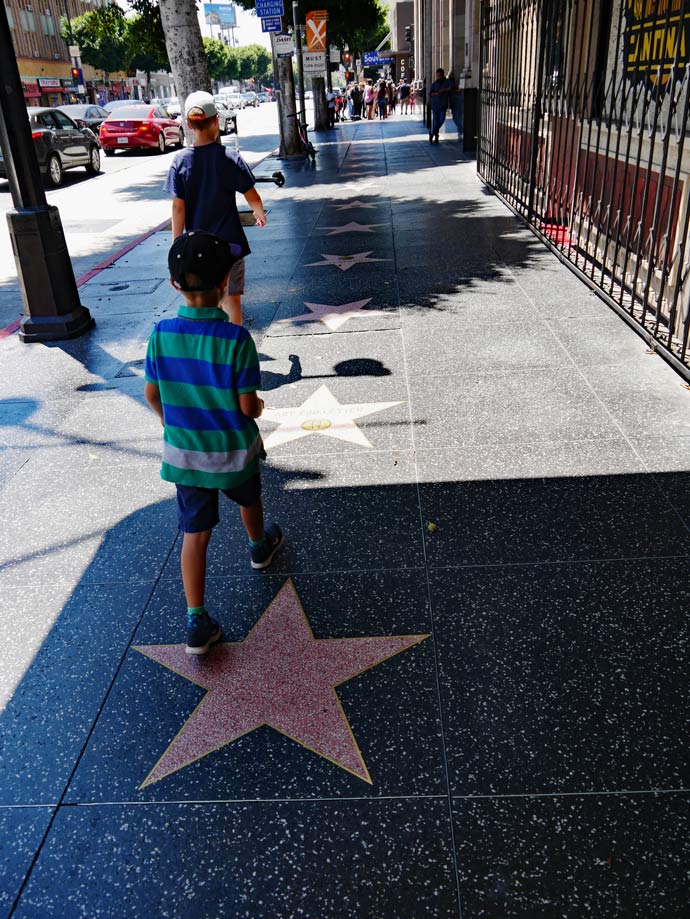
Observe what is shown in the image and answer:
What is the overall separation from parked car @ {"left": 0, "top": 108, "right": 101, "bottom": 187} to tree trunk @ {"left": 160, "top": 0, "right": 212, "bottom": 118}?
8724 millimetres

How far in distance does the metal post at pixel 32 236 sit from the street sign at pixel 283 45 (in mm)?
14263

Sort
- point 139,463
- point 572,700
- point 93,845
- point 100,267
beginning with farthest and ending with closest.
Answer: point 100,267 → point 139,463 → point 572,700 → point 93,845

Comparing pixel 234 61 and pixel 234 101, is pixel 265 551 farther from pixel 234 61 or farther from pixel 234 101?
pixel 234 61

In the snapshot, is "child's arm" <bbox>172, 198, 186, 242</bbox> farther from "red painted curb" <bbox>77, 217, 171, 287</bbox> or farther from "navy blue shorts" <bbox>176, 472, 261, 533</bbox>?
"red painted curb" <bbox>77, 217, 171, 287</bbox>

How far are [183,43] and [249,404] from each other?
886cm

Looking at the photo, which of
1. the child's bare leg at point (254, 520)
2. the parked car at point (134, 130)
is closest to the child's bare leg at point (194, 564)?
the child's bare leg at point (254, 520)

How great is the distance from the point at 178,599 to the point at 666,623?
6.76 feet

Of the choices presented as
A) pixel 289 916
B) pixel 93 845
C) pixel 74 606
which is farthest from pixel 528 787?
pixel 74 606

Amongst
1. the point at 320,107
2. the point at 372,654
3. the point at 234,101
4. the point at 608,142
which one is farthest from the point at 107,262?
the point at 234,101

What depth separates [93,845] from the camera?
88.1 inches

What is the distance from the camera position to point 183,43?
9.73 meters

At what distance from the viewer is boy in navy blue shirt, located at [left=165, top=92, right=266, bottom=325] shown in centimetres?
512

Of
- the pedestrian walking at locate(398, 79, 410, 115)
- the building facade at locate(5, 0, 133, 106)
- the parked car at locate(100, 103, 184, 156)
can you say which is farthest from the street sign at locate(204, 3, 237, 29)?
the parked car at locate(100, 103, 184, 156)

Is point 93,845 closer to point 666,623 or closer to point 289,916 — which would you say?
point 289,916
